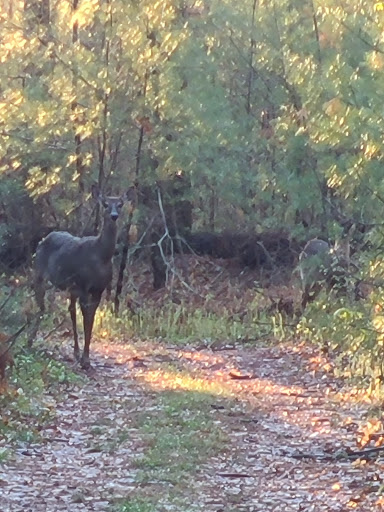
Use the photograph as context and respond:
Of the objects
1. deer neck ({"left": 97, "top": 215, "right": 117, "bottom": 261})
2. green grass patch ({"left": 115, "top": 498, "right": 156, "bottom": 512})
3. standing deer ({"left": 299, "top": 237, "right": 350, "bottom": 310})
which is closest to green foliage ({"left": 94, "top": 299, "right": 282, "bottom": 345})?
standing deer ({"left": 299, "top": 237, "right": 350, "bottom": 310})

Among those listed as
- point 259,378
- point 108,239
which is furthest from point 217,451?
point 108,239

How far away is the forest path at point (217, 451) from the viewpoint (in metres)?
7.86

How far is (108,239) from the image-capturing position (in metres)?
14.7

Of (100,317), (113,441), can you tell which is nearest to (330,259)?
(100,317)

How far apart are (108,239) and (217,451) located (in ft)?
18.7

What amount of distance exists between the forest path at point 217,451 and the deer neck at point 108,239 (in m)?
1.50

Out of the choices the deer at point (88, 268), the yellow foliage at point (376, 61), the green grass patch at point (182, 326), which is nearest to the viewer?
the yellow foliage at point (376, 61)

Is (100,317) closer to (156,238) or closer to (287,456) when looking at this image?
(156,238)

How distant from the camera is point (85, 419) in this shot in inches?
432

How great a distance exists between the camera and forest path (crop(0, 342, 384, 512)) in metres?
7.86

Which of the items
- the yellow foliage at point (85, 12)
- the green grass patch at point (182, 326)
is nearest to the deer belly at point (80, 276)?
the green grass patch at point (182, 326)

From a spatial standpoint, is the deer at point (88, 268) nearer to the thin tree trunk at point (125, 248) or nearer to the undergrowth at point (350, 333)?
the undergrowth at point (350, 333)

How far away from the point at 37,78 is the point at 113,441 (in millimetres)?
11522

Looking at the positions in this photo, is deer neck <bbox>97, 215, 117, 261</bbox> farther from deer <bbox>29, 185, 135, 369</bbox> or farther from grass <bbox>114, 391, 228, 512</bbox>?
grass <bbox>114, 391, 228, 512</bbox>
